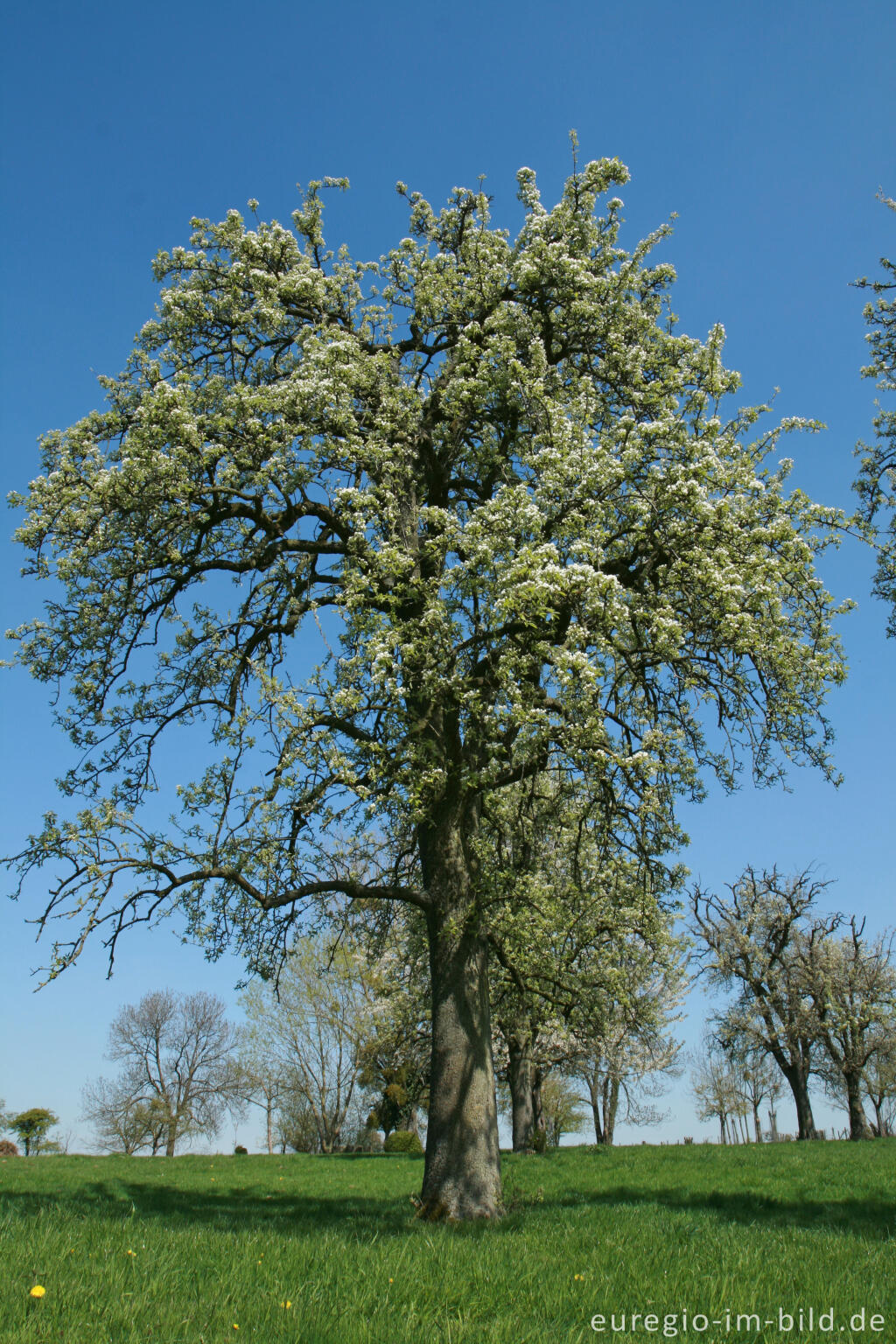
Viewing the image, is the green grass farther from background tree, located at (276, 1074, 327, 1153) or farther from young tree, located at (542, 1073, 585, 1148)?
young tree, located at (542, 1073, 585, 1148)

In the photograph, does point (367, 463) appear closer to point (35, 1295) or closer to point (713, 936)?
point (35, 1295)

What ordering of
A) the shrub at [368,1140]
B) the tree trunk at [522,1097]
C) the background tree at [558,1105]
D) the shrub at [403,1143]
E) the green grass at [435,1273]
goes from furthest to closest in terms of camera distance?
the background tree at [558,1105] < the shrub at [368,1140] < the shrub at [403,1143] < the tree trunk at [522,1097] < the green grass at [435,1273]

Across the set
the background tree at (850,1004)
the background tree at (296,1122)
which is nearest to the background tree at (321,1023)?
the background tree at (296,1122)

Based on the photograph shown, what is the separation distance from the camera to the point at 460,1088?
12.1 meters

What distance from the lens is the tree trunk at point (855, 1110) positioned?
44625 mm

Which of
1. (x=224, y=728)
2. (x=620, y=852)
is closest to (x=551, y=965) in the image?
(x=620, y=852)

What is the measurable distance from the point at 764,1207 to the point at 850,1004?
36562 millimetres

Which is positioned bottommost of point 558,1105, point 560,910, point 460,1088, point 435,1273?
point 558,1105

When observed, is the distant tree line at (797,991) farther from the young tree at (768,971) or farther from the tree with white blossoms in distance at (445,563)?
the tree with white blossoms in distance at (445,563)

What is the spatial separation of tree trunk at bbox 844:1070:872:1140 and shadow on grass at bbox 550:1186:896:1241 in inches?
1359

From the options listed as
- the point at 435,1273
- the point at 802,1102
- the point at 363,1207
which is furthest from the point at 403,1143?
the point at 435,1273

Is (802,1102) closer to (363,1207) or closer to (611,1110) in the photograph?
(611,1110)

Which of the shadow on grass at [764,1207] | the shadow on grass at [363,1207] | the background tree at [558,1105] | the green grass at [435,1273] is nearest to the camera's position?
the green grass at [435,1273]

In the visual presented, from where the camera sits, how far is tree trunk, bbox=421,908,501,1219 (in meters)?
11.6
